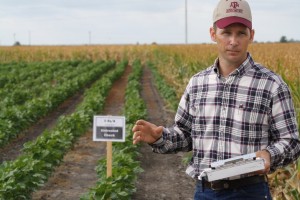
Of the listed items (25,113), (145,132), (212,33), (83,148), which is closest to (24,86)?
(25,113)

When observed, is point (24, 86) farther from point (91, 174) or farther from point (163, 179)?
point (163, 179)

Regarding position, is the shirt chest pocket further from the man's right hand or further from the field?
the field

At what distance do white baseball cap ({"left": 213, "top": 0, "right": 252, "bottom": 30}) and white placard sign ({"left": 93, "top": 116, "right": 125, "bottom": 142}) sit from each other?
3.32 meters

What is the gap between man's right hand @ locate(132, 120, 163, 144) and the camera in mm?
3029

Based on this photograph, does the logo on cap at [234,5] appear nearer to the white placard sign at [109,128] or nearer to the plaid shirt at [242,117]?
the plaid shirt at [242,117]

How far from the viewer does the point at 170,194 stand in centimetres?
770

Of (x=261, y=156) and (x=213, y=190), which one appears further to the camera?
(x=213, y=190)

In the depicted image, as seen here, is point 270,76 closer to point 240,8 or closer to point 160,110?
point 240,8

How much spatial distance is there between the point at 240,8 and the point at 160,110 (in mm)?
13304

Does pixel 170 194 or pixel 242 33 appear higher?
pixel 242 33

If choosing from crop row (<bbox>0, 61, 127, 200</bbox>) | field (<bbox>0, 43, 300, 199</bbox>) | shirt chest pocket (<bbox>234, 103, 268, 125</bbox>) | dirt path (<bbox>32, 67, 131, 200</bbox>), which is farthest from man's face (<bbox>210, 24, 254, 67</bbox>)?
dirt path (<bbox>32, 67, 131, 200</bbox>)

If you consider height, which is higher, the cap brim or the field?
the cap brim

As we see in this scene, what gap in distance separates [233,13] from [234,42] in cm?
15

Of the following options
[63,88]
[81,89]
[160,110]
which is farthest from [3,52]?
[160,110]
